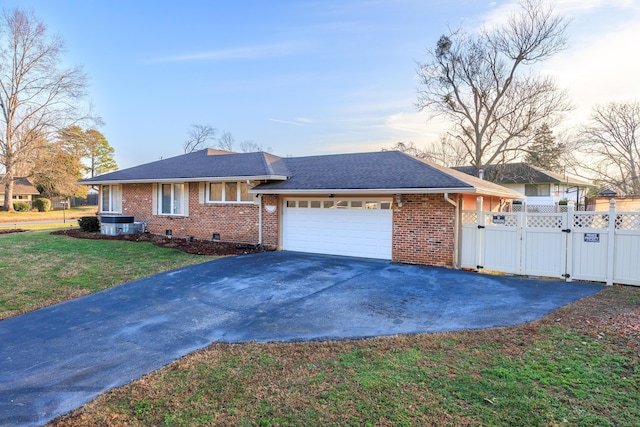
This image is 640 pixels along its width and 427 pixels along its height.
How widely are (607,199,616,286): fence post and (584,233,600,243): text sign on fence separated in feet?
0.62

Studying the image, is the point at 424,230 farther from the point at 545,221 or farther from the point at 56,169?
the point at 56,169

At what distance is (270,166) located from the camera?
13477 millimetres

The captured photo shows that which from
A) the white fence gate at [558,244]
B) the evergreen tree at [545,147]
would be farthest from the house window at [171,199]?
the evergreen tree at [545,147]

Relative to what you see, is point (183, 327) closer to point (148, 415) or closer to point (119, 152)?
point (148, 415)

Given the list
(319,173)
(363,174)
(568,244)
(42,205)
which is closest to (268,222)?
(319,173)

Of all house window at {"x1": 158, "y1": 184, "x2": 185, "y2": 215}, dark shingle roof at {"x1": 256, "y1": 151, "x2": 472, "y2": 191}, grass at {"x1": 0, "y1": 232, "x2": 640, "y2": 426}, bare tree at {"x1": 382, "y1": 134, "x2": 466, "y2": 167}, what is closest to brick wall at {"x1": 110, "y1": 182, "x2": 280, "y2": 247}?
house window at {"x1": 158, "y1": 184, "x2": 185, "y2": 215}

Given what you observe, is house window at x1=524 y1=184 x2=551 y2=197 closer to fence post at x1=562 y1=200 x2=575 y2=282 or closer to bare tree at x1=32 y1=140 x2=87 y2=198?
fence post at x1=562 y1=200 x2=575 y2=282

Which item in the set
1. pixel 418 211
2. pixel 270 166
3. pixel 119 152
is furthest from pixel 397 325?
pixel 119 152

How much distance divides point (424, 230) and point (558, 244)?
312 centimetres

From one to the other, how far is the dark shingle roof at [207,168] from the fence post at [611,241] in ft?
29.5

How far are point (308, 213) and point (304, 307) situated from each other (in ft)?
19.9

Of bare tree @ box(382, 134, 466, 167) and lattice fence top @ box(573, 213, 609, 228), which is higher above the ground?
bare tree @ box(382, 134, 466, 167)

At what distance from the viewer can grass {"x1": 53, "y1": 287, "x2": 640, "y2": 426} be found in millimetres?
2938

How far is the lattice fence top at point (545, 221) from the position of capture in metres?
8.26
